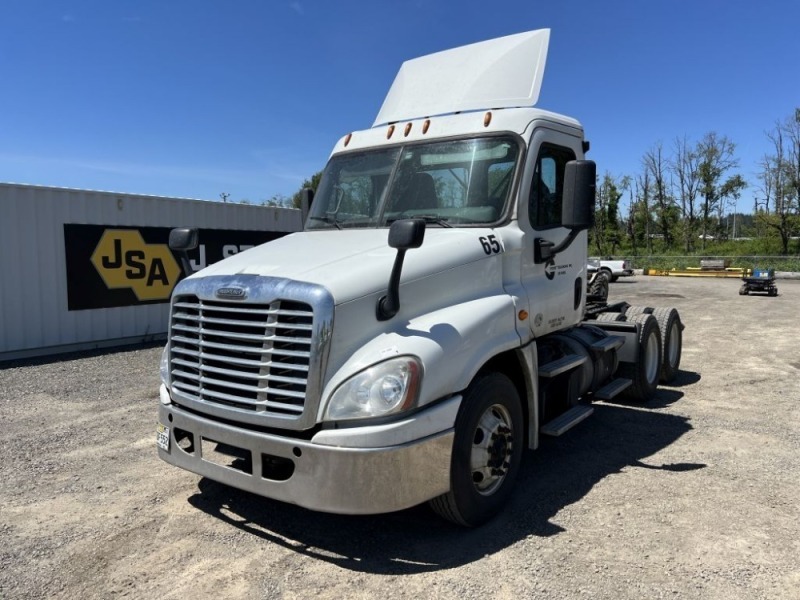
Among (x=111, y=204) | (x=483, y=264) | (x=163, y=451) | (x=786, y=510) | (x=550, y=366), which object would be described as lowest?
(x=786, y=510)

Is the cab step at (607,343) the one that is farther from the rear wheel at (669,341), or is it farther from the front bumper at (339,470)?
the front bumper at (339,470)

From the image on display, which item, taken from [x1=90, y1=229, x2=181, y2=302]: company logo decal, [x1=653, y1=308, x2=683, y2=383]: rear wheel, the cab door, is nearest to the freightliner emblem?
the cab door

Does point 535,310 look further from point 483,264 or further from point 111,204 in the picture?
point 111,204

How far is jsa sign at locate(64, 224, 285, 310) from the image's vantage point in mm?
10758

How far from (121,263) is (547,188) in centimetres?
946

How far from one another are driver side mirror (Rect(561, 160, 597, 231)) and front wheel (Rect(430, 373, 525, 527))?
48.8 inches

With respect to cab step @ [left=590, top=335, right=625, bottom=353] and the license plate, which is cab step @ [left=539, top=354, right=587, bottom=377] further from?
the license plate

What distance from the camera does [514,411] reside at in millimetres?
3975

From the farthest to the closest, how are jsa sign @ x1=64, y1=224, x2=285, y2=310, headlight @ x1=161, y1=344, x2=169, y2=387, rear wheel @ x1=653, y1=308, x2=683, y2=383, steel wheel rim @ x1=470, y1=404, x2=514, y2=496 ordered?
jsa sign @ x1=64, y1=224, x2=285, y2=310, rear wheel @ x1=653, y1=308, x2=683, y2=383, headlight @ x1=161, y1=344, x2=169, y2=387, steel wheel rim @ x1=470, y1=404, x2=514, y2=496

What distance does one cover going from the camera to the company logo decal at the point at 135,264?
36.7 feet

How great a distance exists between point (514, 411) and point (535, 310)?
0.85 meters

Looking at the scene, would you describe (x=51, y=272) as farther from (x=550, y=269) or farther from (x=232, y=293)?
(x=550, y=269)

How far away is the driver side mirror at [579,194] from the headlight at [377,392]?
5.81 feet

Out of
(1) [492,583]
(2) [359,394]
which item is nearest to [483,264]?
(2) [359,394]
